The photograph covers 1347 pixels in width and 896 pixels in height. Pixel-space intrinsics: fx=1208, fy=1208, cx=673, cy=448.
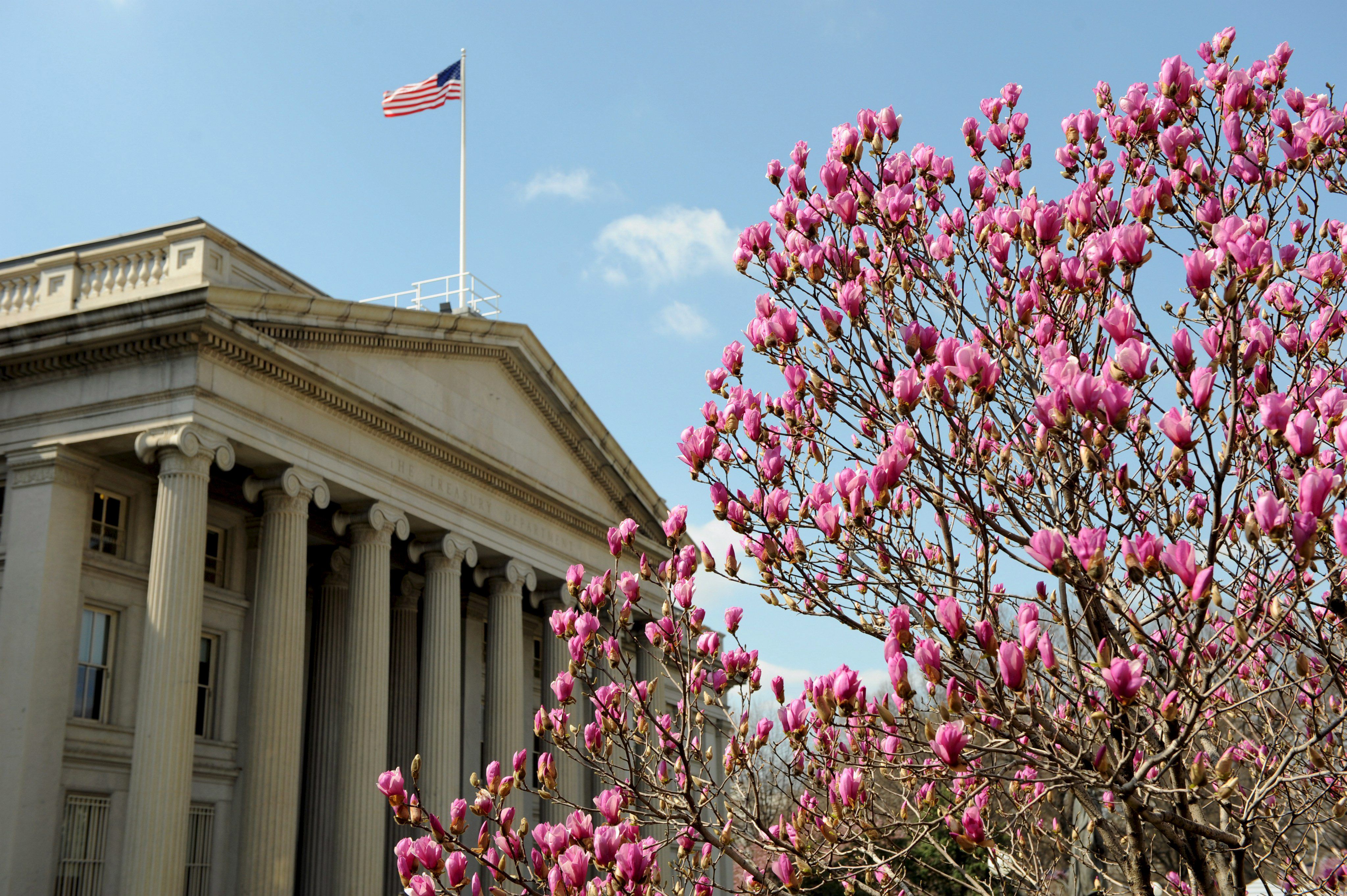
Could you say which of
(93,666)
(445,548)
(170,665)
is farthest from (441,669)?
(170,665)

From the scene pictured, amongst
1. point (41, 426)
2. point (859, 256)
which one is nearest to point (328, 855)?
point (41, 426)

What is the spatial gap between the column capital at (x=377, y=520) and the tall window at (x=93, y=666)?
15.4ft

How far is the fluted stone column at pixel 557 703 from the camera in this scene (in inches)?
1125

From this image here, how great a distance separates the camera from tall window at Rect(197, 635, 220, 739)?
72.9ft

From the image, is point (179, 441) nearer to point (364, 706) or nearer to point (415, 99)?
point (364, 706)

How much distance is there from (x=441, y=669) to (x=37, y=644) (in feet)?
28.0

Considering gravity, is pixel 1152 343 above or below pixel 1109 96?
below

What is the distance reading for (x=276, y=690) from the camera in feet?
66.2

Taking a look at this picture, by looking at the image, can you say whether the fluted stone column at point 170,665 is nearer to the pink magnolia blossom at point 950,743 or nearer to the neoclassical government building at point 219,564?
the neoclassical government building at point 219,564

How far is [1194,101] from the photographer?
7621mm

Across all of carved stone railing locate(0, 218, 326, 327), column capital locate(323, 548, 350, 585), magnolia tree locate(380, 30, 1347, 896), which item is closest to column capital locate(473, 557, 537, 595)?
column capital locate(323, 548, 350, 585)

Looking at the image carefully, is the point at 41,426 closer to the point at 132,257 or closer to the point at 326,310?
the point at 132,257

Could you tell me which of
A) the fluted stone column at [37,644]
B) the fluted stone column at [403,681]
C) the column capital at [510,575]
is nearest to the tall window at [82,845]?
the fluted stone column at [37,644]

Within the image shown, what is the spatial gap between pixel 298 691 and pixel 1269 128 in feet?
58.3
